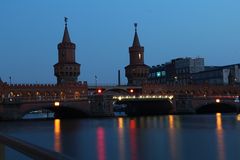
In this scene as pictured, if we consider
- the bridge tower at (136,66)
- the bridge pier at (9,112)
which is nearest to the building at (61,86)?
the bridge pier at (9,112)

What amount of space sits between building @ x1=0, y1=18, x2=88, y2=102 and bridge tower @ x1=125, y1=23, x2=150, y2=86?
1962 cm

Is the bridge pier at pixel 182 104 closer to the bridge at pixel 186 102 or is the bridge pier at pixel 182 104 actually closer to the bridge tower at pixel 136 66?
the bridge at pixel 186 102

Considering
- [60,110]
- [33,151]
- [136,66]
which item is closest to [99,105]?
[60,110]

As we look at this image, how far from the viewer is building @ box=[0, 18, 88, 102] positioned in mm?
102688

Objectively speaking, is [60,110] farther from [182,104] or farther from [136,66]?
[136,66]

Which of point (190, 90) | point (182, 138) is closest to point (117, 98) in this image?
point (190, 90)

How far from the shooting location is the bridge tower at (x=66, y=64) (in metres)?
128

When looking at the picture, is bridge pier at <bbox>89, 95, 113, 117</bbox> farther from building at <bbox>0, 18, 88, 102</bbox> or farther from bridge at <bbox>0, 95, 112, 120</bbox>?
building at <bbox>0, 18, 88, 102</bbox>

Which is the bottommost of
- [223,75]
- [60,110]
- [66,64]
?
[60,110]

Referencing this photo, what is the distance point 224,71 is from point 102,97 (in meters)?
93.2

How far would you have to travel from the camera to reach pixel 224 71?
17862 cm

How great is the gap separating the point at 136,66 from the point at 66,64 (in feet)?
81.2

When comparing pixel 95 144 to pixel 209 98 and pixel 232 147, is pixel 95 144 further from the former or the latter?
pixel 209 98

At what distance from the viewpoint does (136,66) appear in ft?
462
